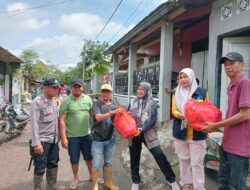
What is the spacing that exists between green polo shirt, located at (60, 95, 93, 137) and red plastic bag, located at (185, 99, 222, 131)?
1.71 meters

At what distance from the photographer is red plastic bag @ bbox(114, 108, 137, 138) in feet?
13.8

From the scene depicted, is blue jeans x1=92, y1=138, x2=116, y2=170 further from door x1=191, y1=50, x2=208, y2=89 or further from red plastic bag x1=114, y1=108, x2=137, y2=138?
door x1=191, y1=50, x2=208, y2=89

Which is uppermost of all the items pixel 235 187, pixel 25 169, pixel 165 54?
pixel 165 54

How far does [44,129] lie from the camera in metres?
4.19

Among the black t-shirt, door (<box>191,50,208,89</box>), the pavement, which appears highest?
door (<box>191,50,208,89</box>)

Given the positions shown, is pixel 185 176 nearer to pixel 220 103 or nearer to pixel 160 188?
pixel 160 188

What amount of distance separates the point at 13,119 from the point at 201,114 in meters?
7.14

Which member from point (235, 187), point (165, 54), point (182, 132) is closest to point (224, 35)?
point (165, 54)

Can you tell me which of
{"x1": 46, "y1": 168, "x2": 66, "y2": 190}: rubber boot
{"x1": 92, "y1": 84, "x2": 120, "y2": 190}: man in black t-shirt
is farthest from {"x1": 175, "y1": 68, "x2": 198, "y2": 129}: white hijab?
{"x1": 46, "y1": 168, "x2": 66, "y2": 190}: rubber boot

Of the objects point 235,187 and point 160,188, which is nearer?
point 235,187

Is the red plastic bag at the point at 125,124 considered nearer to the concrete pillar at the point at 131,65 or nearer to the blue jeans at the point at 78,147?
the blue jeans at the point at 78,147

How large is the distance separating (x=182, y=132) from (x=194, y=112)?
64cm

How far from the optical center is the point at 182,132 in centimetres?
413

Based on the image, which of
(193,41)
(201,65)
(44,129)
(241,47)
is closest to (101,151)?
(44,129)
